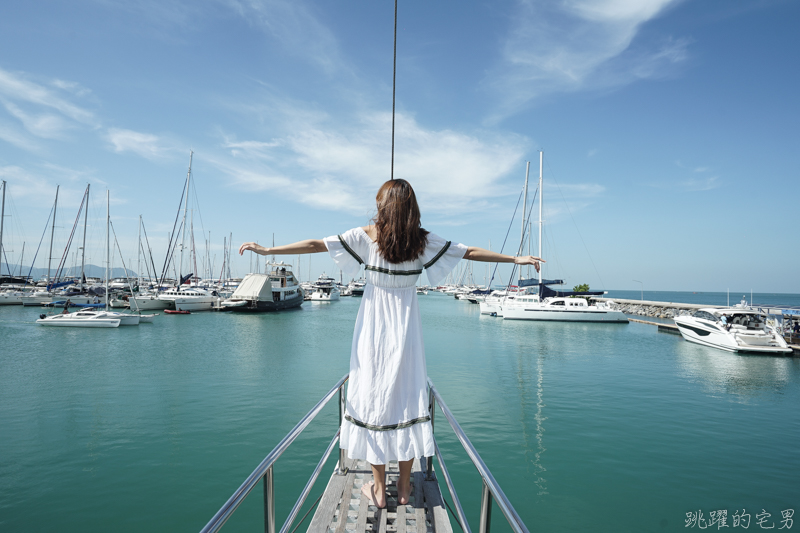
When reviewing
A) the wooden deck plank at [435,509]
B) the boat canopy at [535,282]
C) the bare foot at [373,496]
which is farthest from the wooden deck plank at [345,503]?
the boat canopy at [535,282]

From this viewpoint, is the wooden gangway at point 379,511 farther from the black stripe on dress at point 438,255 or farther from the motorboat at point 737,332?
the motorboat at point 737,332

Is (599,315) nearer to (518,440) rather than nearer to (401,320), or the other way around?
(518,440)

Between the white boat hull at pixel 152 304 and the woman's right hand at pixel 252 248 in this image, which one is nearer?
the woman's right hand at pixel 252 248

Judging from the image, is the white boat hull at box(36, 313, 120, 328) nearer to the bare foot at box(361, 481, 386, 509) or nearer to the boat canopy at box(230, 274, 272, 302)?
the boat canopy at box(230, 274, 272, 302)

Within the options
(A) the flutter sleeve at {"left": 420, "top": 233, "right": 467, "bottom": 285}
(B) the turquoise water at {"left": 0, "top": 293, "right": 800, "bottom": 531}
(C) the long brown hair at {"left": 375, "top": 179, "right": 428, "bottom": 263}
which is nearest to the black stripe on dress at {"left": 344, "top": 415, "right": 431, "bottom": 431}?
(A) the flutter sleeve at {"left": 420, "top": 233, "right": 467, "bottom": 285}

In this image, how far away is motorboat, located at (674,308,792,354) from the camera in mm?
18891

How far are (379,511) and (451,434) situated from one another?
707cm

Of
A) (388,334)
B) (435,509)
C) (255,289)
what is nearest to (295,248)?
(388,334)

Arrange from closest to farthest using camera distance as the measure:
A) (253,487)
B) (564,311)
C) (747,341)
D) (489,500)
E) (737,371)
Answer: (253,487), (489,500), (737,371), (747,341), (564,311)

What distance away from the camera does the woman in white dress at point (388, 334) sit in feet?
7.23

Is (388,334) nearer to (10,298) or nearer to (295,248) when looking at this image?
(295,248)

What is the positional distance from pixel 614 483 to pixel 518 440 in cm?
214

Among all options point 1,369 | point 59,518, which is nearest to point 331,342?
point 1,369

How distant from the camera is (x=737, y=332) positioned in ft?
63.6
